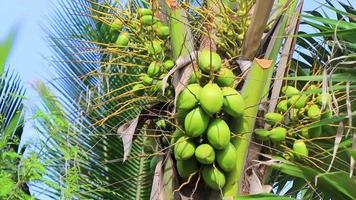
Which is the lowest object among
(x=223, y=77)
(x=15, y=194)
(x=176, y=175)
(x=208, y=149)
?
(x=15, y=194)

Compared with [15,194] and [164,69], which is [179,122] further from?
[15,194]

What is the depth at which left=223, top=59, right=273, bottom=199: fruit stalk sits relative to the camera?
2.31 m

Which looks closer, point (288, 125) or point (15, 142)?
point (288, 125)

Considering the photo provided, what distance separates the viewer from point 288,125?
243cm

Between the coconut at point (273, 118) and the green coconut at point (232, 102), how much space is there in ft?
0.50

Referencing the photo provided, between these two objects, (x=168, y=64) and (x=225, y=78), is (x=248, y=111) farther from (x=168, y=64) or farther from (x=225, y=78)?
(x=168, y=64)

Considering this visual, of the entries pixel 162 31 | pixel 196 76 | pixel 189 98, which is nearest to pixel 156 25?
pixel 162 31

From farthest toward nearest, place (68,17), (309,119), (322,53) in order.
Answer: (68,17), (322,53), (309,119)

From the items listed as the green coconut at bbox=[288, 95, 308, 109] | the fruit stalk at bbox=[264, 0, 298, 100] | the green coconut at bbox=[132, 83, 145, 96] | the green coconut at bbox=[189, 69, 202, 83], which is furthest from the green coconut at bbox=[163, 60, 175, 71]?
the green coconut at bbox=[288, 95, 308, 109]

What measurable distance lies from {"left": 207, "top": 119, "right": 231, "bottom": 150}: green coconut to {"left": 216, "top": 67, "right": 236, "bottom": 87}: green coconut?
0.13m

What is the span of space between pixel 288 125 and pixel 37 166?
4.25 ft

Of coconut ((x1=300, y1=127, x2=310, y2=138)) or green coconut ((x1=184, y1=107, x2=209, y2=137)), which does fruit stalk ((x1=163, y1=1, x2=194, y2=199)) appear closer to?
green coconut ((x1=184, y1=107, x2=209, y2=137))

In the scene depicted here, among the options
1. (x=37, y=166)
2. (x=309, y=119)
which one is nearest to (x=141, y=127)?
(x=309, y=119)

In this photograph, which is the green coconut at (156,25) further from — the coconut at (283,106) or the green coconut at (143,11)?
the coconut at (283,106)
